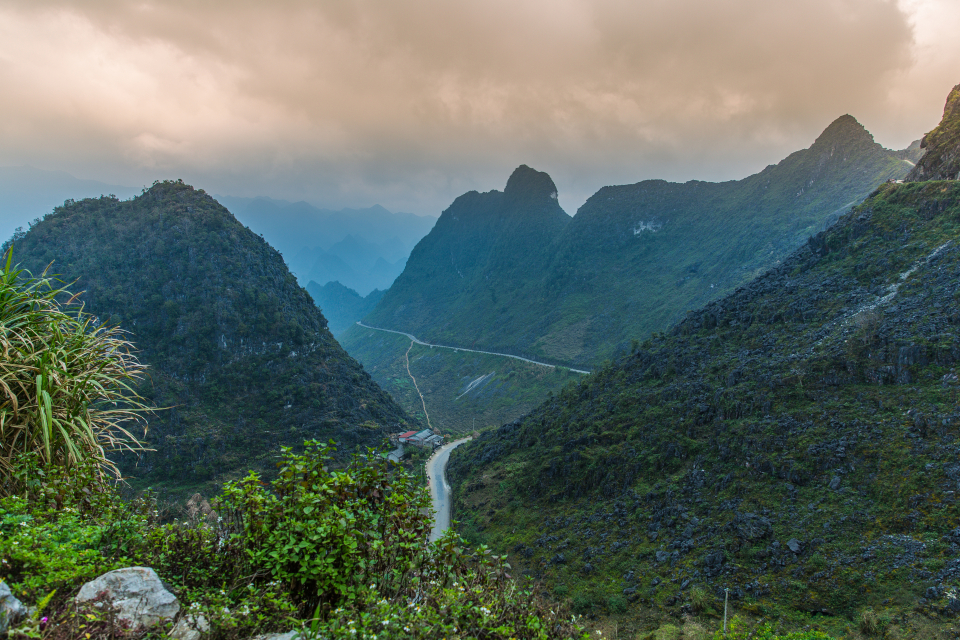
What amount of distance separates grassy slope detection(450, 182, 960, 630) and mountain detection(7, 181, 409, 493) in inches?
932

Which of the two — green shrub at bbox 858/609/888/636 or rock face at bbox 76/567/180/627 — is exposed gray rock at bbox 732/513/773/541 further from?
rock face at bbox 76/567/180/627

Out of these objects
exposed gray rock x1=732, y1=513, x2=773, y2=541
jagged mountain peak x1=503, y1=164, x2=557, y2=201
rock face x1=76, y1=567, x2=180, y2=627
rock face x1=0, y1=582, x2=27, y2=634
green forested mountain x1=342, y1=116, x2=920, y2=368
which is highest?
jagged mountain peak x1=503, y1=164, x2=557, y2=201

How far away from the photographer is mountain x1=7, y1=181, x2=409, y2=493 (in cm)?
4691

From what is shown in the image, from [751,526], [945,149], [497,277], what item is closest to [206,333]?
[751,526]

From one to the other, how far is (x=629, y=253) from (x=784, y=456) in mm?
114700

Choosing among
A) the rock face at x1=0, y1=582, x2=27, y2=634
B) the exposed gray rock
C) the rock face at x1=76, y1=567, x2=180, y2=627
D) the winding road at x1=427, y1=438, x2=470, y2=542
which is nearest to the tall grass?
the rock face at x1=76, y1=567, x2=180, y2=627

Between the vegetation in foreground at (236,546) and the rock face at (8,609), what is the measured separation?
0.50 ft

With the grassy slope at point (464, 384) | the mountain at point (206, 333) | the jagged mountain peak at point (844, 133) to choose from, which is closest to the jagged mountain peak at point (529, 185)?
the grassy slope at point (464, 384)

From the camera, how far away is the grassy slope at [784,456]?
60.4 ft

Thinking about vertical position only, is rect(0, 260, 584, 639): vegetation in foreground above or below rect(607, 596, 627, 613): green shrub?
above

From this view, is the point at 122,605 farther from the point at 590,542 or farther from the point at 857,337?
the point at 857,337

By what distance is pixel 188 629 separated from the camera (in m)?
4.18

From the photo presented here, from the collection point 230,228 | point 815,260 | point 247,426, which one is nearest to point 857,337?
point 815,260

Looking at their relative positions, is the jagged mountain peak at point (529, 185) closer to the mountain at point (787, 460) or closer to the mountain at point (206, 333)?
the mountain at point (206, 333)
